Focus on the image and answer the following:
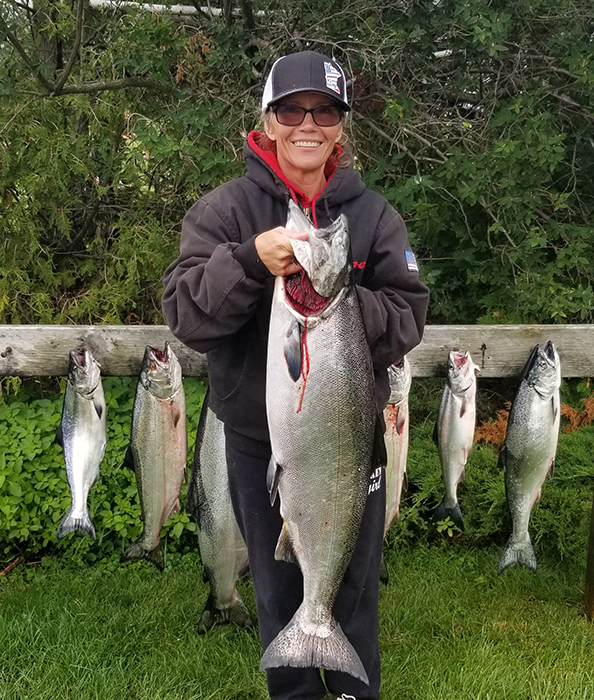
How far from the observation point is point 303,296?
1976mm

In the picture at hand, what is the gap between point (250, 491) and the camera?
2.51m

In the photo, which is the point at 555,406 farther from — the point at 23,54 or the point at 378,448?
the point at 23,54

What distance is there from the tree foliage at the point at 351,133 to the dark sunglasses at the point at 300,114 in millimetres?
2242

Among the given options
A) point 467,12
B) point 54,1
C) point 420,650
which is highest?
point 54,1

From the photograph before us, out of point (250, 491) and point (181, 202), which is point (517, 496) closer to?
point (250, 491)

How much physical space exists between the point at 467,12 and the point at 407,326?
2842mm

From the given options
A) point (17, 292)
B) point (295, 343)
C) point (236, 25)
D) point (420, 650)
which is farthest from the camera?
point (17, 292)

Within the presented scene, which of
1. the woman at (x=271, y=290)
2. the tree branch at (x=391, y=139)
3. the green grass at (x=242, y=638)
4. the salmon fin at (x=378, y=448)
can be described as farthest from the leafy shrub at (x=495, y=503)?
the salmon fin at (x=378, y=448)

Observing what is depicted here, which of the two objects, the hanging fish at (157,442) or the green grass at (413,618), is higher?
the hanging fish at (157,442)

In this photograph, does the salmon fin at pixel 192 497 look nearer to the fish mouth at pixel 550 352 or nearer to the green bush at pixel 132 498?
the green bush at pixel 132 498

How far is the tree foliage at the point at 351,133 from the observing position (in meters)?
4.62

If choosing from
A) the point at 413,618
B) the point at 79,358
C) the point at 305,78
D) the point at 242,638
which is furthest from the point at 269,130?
the point at 413,618

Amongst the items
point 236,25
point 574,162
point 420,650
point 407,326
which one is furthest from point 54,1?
point 420,650

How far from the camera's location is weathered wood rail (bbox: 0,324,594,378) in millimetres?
3061
